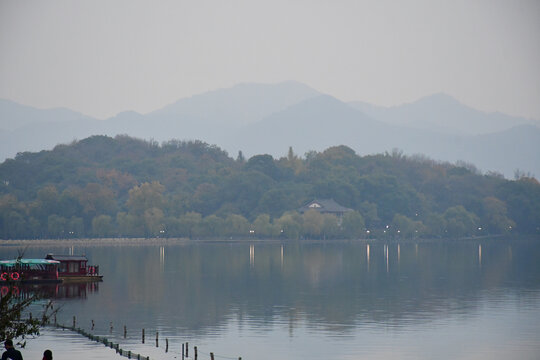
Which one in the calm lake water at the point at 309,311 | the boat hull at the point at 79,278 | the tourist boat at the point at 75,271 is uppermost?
the tourist boat at the point at 75,271

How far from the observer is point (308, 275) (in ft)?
341

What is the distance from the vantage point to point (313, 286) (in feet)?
298

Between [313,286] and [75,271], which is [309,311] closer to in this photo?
[313,286]

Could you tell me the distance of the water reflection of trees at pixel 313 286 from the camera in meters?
65.9

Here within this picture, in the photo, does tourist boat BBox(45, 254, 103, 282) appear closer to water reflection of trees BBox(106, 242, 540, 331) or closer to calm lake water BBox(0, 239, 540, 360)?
calm lake water BBox(0, 239, 540, 360)

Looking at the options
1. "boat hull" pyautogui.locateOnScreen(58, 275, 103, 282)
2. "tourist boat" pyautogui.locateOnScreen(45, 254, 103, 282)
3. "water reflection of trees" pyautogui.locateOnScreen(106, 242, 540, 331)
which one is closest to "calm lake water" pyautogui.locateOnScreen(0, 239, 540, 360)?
"water reflection of trees" pyautogui.locateOnScreen(106, 242, 540, 331)

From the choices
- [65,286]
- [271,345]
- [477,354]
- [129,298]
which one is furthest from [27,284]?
[477,354]

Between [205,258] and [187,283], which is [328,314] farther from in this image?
[205,258]

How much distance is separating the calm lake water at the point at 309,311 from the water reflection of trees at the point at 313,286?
136 mm

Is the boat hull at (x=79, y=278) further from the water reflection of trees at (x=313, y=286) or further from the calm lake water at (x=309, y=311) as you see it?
the water reflection of trees at (x=313, y=286)

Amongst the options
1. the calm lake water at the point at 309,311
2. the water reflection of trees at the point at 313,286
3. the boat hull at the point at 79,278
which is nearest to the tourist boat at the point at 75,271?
the boat hull at the point at 79,278

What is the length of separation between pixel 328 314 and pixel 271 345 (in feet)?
51.9

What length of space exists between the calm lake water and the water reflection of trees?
14 cm

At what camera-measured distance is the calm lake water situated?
4956 centimetres
